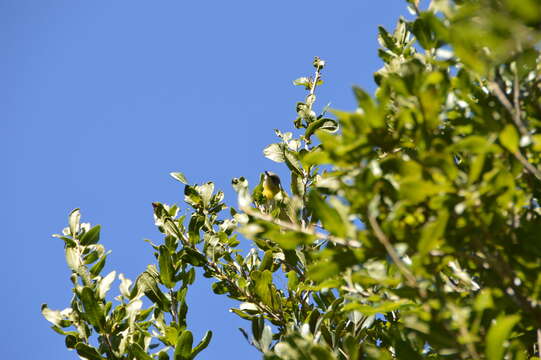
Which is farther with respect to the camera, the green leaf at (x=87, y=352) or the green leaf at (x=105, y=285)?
the green leaf at (x=105, y=285)

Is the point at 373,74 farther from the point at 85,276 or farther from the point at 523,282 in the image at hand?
the point at 85,276

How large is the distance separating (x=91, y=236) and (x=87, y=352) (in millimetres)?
736

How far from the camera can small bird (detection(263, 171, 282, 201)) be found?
3.38 metres

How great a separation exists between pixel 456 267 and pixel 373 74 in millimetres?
916

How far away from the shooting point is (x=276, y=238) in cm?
177

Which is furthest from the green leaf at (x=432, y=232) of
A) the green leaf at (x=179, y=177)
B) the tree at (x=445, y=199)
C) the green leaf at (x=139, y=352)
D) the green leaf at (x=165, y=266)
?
the green leaf at (x=179, y=177)

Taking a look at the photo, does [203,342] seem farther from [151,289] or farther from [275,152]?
[275,152]

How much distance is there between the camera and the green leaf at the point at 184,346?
8.70ft

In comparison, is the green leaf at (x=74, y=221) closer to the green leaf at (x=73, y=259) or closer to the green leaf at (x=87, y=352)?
the green leaf at (x=73, y=259)

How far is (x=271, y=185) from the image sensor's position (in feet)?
11.1

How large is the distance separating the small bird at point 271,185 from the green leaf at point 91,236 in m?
1.03

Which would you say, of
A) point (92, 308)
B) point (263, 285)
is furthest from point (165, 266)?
point (263, 285)

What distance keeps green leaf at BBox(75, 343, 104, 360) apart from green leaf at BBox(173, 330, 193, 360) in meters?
0.40

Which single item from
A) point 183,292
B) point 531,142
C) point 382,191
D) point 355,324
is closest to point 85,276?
point 183,292
